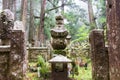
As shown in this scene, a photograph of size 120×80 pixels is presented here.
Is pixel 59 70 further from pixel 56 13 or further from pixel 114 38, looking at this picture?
pixel 56 13

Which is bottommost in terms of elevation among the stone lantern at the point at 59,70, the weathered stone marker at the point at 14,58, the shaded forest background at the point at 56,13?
the stone lantern at the point at 59,70

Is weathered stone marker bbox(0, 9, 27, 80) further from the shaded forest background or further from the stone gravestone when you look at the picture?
the shaded forest background

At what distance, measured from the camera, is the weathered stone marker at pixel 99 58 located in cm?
766

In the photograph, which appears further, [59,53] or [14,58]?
[59,53]

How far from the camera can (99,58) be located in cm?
765

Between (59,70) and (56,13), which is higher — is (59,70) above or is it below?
below

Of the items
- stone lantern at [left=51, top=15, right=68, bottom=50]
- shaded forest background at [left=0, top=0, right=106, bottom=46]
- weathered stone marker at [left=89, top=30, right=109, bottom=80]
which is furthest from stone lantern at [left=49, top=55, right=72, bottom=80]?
shaded forest background at [left=0, top=0, right=106, bottom=46]

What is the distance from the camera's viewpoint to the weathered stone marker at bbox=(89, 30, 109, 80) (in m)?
7.66

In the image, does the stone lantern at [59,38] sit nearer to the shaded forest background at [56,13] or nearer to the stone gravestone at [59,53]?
the stone gravestone at [59,53]

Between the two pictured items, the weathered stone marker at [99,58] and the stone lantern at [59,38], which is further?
the stone lantern at [59,38]

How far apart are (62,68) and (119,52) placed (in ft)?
14.1

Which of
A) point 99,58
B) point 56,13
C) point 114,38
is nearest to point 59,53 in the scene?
point 99,58

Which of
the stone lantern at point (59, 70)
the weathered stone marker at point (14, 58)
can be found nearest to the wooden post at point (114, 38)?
the weathered stone marker at point (14, 58)

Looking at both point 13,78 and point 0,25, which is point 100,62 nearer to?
point 13,78
